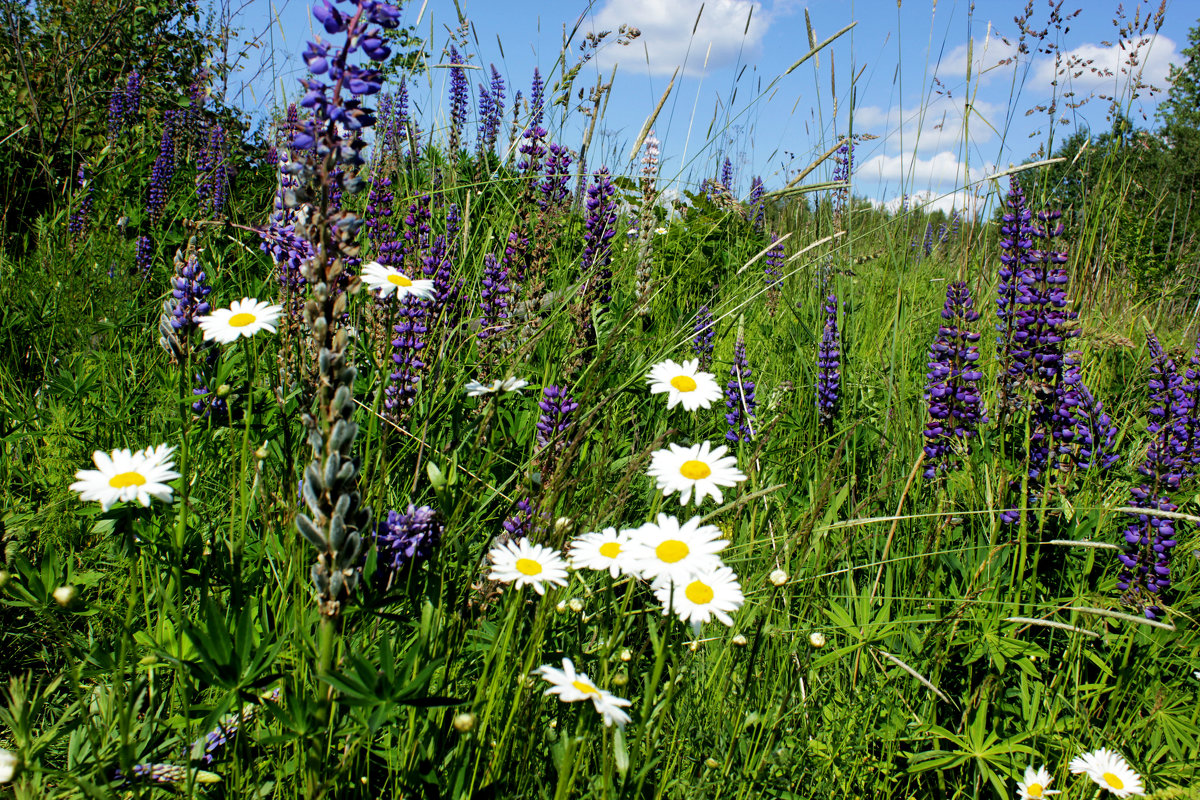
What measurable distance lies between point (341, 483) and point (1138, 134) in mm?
4068

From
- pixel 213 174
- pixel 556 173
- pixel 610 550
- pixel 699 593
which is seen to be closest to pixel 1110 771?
pixel 699 593

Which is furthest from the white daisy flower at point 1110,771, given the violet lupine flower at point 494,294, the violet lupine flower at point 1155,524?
the violet lupine flower at point 494,294

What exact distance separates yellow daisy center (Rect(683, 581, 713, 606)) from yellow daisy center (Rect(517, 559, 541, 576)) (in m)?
0.26

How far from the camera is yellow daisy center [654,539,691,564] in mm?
1038

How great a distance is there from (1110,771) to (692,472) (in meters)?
1.05

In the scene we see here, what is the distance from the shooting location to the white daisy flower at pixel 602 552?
1.08m

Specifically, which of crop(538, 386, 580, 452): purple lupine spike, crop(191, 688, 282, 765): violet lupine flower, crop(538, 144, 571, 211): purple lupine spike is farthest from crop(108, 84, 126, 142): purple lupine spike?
crop(191, 688, 282, 765): violet lupine flower

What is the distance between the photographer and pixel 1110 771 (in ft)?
4.32

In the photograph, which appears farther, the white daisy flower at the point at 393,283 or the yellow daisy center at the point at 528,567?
the white daisy flower at the point at 393,283

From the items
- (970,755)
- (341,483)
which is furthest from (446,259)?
(970,755)

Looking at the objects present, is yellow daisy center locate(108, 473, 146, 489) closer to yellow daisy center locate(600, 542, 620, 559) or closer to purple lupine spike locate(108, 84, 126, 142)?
yellow daisy center locate(600, 542, 620, 559)

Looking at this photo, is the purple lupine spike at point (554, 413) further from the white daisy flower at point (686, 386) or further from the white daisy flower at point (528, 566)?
the white daisy flower at point (528, 566)

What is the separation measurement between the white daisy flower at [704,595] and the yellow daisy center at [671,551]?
0.11ft

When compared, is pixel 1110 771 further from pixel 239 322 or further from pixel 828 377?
pixel 239 322
